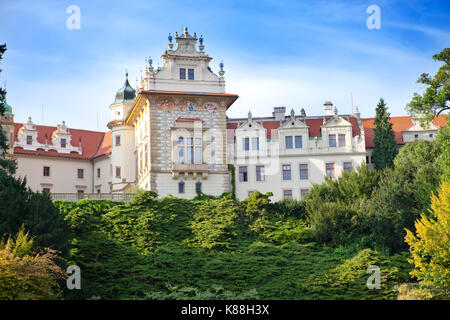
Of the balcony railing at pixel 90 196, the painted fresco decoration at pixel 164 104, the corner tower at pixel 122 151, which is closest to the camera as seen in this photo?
the balcony railing at pixel 90 196

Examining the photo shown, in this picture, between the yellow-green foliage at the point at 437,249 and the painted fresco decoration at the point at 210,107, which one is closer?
the yellow-green foliage at the point at 437,249

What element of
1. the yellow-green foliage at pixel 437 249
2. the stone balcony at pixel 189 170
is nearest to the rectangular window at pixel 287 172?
the stone balcony at pixel 189 170

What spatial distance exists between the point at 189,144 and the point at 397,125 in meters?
22.6

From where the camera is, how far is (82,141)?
78688 millimetres

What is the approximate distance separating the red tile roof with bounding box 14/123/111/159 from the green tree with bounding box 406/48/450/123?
32.7 m

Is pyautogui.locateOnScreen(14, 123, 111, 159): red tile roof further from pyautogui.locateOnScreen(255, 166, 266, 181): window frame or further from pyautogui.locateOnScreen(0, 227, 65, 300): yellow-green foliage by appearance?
pyautogui.locateOnScreen(0, 227, 65, 300): yellow-green foliage

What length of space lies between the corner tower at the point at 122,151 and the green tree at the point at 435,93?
1038 inches

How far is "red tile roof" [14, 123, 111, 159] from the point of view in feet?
243

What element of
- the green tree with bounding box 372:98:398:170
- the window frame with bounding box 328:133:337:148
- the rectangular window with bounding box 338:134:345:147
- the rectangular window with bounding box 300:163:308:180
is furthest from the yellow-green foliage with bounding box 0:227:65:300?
the green tree with bounding box 372:98:398:170

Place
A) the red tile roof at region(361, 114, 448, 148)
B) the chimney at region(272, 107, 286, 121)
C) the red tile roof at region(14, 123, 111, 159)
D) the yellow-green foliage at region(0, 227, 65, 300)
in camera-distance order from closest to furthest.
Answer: the yellow-green foliage at region(0, 227, 65, 300) < the chimney at region(272, 107, 286, 121) < the red tile roof at region(361, 114, 448, 148) < the red tile roof at region(14, 123, 111, 159)

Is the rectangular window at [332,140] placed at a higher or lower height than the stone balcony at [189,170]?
higher

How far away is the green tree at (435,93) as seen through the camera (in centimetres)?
5112

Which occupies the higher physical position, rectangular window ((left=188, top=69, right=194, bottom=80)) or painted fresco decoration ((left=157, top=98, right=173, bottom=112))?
rectangular window ((left=188, top=69, right=194, bottom=80))

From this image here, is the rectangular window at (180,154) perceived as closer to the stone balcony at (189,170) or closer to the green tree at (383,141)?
the stone balcony at (189,170)
